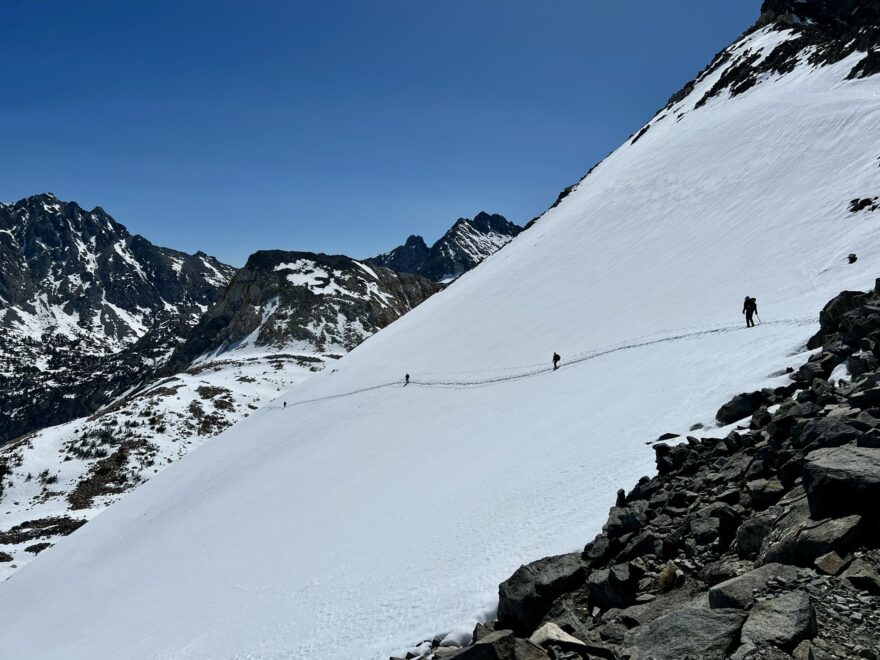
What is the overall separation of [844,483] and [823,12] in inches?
4304

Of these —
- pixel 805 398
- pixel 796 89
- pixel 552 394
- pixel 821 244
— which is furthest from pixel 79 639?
pixel 796 89

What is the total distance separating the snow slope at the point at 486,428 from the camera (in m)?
12.5

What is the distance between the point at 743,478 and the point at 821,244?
2545cm

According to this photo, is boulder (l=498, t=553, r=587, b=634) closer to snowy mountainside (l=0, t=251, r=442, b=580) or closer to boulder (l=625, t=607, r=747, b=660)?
boulder (l=625, t=607, r=747, b=660)

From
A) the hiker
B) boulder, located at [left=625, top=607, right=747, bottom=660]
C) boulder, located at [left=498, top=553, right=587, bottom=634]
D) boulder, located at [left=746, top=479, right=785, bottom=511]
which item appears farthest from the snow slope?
boulder, located at [left=625, top=607, right=747, bottom=660]

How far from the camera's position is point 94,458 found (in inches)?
2185

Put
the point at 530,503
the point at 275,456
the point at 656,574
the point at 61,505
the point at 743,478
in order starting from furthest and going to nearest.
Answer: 1. the point at 61,505
2. the point at 275,456
3. the point at 530,503
4. the point at 743,478
5. the point at 656,574

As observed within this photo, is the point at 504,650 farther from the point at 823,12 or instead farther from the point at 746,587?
the point at 823,12

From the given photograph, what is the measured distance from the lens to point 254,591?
15188 mm

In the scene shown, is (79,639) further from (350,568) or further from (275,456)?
(275,456)

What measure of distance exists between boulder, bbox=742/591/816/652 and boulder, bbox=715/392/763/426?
7.73 metres

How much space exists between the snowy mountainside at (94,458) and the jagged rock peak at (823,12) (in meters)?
103

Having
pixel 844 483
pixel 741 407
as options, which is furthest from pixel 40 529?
pixel 844 483

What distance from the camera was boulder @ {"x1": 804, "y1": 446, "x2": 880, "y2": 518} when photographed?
5691 millimetres
